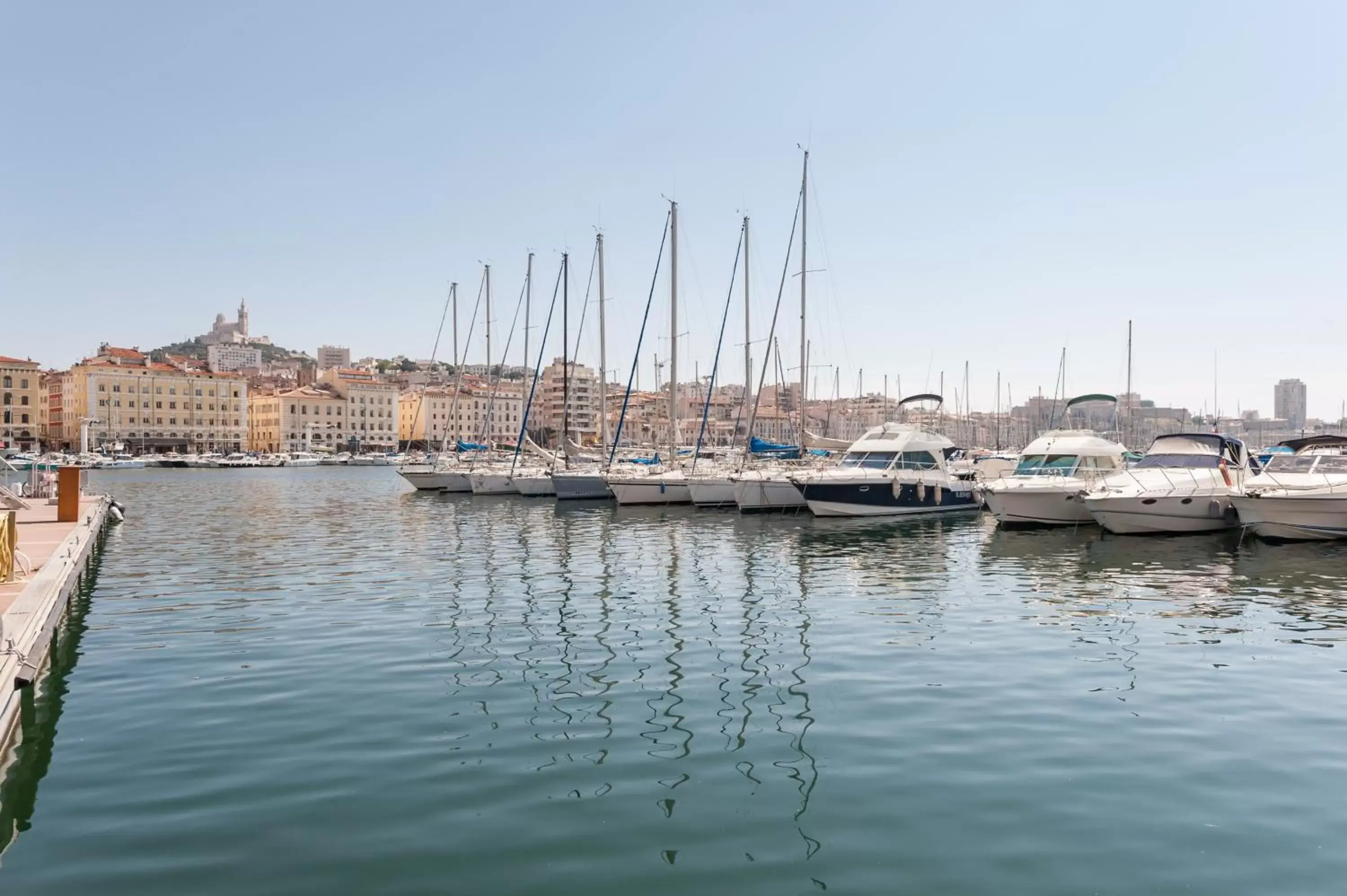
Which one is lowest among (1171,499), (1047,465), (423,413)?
(1171,499)

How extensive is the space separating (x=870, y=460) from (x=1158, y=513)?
10673 mm

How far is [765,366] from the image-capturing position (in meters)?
47.5

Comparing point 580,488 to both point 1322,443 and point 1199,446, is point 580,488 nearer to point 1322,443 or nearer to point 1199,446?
point 1199,446

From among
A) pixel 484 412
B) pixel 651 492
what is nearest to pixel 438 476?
pixel 651 492

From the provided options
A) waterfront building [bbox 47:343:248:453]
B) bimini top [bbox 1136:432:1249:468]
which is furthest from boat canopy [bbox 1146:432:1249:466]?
waterfront building [bbox 47:343:248:453]

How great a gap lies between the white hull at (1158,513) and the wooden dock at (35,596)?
25015 mm

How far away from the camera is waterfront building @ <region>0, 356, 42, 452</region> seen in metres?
141

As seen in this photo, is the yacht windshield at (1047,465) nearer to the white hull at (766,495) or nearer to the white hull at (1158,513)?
the white hull at (1158,513)

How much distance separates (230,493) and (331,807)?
5858 cm

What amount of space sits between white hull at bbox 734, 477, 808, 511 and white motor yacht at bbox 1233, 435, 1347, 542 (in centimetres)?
1563

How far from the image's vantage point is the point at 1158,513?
94.4 feet

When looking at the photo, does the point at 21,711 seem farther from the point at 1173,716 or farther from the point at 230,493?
the point at 230,493

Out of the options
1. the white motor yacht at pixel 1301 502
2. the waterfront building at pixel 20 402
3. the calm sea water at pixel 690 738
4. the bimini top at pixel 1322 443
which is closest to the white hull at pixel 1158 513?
the white motor yacht at pixel 1301 502

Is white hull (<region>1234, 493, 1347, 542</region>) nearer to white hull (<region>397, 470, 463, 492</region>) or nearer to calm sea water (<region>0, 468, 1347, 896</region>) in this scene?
calm sea water (<region>0, 468, 1347, 896</region>)
